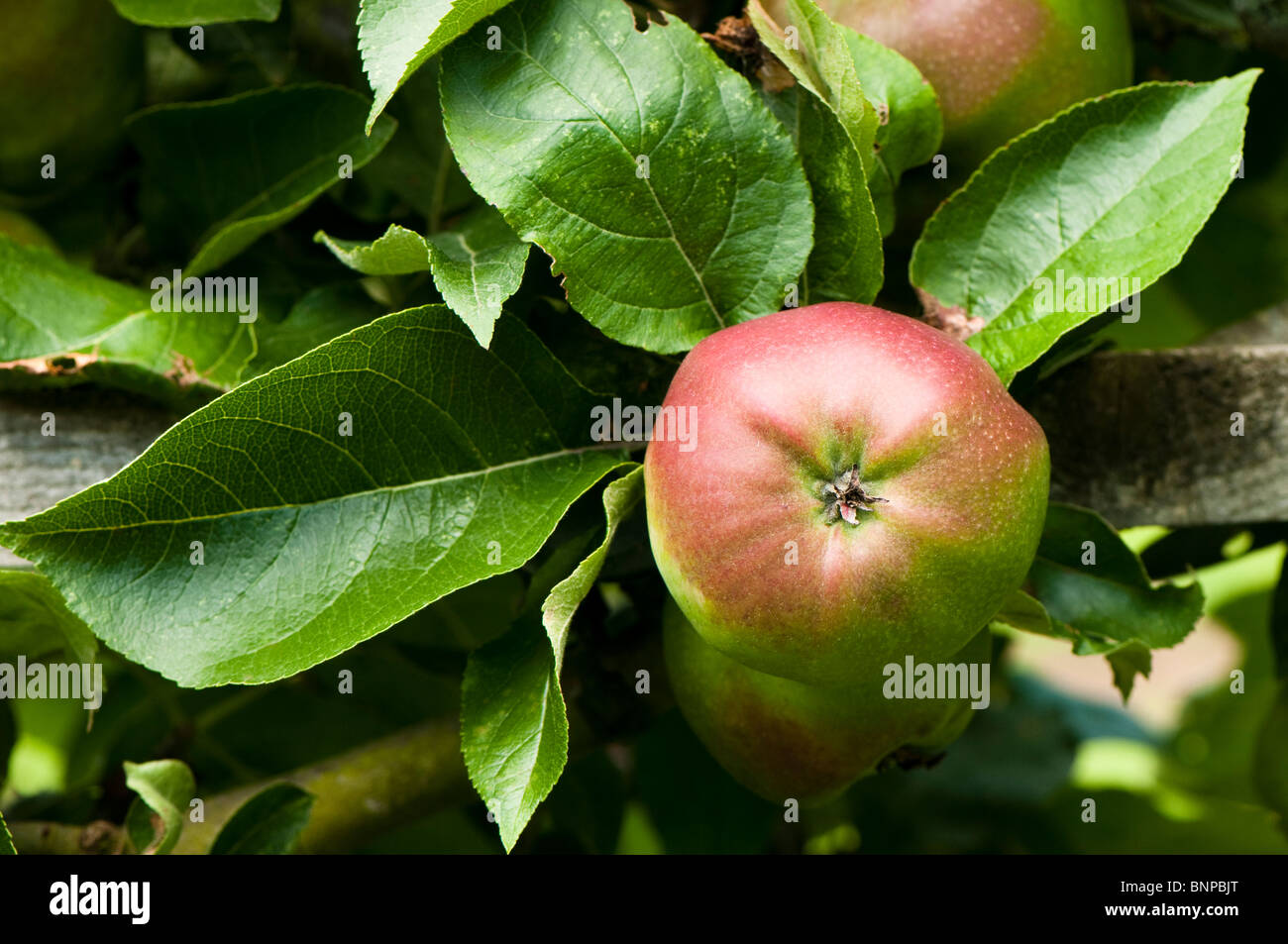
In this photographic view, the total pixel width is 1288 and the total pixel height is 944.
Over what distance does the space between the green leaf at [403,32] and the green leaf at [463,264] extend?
51 millimetres

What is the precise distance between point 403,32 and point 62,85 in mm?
342

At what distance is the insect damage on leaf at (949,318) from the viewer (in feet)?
1.74

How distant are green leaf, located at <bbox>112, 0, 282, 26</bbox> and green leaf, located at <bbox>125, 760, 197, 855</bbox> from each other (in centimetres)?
39

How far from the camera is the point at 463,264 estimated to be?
0.49 meters

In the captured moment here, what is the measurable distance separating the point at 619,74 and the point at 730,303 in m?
0.11

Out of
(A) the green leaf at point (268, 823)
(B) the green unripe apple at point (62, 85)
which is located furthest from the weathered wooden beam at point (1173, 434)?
(B) the green unripe apple at point (62, 85)

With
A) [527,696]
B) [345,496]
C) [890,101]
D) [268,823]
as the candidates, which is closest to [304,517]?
[345,496]

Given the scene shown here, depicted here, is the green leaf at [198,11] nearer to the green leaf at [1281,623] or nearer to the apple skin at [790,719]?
the apple skin at [790,719]

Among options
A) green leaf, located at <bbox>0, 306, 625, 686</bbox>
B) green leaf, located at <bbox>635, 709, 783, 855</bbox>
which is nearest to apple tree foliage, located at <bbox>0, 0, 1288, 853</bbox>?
green leaf, located at <bbox>0, 306, 625, 686</bbox>

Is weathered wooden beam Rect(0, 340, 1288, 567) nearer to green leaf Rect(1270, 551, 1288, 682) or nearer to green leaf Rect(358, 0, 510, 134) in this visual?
green leaf Rect(1270, 551, 1288, 682)

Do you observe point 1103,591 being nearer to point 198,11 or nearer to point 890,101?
point 890,101

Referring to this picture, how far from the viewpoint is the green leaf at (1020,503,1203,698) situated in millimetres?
562
